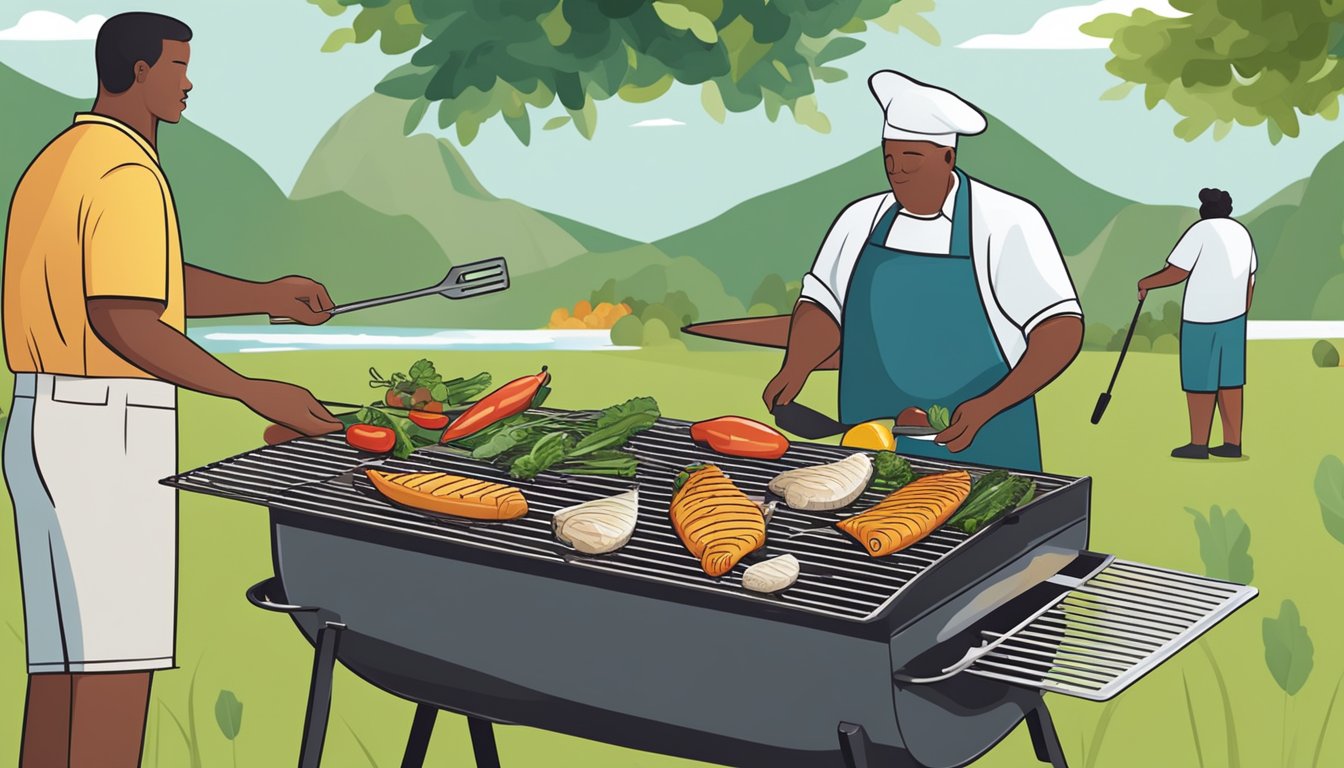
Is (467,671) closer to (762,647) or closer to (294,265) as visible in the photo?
(762,647)

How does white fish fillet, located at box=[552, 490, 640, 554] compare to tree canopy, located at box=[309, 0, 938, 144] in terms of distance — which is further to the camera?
tree canopy, located at box=[309, 0, 938, 144]

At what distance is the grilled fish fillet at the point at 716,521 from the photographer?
330 centimetres

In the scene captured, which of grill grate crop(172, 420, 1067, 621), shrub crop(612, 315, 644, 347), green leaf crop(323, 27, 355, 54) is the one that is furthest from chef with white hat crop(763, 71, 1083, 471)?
shrub crop(612, 315, 644, 347)

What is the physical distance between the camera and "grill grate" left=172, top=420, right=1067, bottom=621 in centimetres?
325

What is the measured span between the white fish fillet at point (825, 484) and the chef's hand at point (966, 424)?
0.72 metres

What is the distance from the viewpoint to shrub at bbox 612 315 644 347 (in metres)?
10.0

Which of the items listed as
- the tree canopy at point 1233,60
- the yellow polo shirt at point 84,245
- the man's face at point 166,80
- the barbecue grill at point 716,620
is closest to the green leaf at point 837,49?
the tree canopy at point 1233,60

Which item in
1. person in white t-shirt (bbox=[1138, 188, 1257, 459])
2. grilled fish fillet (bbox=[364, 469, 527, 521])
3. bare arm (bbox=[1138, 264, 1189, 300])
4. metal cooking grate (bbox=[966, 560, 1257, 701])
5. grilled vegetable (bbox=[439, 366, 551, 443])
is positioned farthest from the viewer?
person in white t-shirt (bbox=[1138, 188, 1257, 459])

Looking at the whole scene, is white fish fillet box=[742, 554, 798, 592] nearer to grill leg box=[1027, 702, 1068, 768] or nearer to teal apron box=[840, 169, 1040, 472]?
grill leg box=[1027, 702, 1068, 768]

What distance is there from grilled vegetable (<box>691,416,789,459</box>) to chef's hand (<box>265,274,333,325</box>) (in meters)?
1.52

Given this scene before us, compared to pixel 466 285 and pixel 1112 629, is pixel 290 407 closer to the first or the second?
pixel 466 285

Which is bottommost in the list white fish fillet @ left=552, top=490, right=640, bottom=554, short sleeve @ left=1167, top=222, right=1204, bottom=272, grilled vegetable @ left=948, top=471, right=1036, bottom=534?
white fish fillet @ left=552, top=490, right=640, bottom=554

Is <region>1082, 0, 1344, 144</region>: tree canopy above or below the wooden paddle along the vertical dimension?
above

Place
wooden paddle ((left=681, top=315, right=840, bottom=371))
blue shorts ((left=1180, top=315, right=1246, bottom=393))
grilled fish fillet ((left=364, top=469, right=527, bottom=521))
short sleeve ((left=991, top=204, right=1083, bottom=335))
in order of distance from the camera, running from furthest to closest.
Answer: blue shorts ((left=1180, top=315, right=1246, bottom=393))
wooden paddle ((left=681, top=315, right=840, bottom=371))
short sleeve ((left=991, top=204, right=1083, bottom=335))
grilled fish fillet ((left=364, top=469, right=527, bottom=521))
